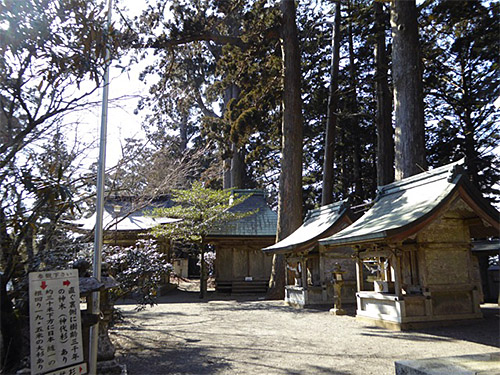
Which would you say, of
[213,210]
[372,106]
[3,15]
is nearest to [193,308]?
[213,210]

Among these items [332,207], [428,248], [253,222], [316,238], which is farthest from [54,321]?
[253,222]

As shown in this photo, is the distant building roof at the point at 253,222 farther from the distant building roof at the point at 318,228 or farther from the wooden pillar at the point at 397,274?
the wooden pillar at the point at 397,274

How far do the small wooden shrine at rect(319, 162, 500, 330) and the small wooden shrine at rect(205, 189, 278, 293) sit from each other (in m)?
9.83

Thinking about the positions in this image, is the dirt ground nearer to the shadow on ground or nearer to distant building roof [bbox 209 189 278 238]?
the shadow on ground

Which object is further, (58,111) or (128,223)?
(128,223)

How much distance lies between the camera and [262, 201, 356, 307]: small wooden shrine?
456 inches

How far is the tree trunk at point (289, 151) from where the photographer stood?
50.1 ft

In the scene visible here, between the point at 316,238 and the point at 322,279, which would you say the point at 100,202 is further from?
the point at 322,279

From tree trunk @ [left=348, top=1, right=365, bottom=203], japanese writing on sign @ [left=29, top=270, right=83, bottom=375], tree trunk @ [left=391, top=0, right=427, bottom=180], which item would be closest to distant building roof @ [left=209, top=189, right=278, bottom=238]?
tree trunk @ [left=348, top=1, right=365, bottom=203]

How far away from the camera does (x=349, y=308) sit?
11336 mm

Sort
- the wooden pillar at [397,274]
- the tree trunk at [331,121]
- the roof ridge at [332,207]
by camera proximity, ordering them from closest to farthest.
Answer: the wooden pillar at [397,274] → the roof ridge at [332,207] → the tree trunk at [331,121]

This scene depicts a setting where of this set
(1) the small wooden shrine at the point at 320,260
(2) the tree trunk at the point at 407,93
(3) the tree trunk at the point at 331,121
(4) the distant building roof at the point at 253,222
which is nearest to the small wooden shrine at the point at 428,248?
(2) the tree trunk at the point at 407,93

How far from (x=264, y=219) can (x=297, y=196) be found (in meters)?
4.79

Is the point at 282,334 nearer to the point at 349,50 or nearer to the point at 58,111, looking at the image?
the point at 58,111
